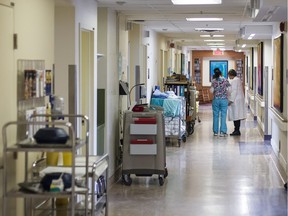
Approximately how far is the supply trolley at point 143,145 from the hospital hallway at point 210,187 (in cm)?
23

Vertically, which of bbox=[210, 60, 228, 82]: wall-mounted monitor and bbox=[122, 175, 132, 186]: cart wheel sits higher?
bbox=[210, 60, 228, 82]: wall-mounted monitor

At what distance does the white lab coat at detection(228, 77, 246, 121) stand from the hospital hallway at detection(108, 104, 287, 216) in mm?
2172

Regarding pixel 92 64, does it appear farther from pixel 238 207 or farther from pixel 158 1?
pixel 238 207

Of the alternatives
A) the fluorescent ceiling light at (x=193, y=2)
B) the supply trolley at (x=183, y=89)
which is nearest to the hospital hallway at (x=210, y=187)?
the supply trolley at (x=183, y=89)

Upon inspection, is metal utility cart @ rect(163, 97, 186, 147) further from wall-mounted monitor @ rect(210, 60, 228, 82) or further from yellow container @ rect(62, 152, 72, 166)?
A: wall-mounted monitor @ rect(210, 60, 228, 82)

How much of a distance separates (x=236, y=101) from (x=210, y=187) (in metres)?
6.49

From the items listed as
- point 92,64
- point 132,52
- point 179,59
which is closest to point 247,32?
point 132,52

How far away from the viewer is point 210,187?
7.87 meters

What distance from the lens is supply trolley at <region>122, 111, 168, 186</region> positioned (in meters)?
7.89

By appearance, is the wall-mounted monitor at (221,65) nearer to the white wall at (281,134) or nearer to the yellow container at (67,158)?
the white wall at (281,134)

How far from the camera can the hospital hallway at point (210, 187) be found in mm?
6645

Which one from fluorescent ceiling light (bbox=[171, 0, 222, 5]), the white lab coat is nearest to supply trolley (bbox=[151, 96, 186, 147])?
the white lab coat

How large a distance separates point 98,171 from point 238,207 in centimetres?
305

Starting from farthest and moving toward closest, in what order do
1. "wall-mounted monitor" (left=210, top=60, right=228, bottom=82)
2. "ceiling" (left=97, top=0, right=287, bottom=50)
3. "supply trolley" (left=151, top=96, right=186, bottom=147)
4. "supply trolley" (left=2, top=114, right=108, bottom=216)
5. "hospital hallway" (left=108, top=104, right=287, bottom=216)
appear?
"wall-mounted monitor" (left=210, top=60, right=228, bottom=82)
"supply trolley" (left=151, top=96, right=186, bottom=147)
"ceiling" (left=97, top=0, right=287, bottom=50)
"hospital hallway" (left=108, top=104, right=287, bottom=216)
"supply trolley" (left=2, top=114, right=108, bottom=216)
